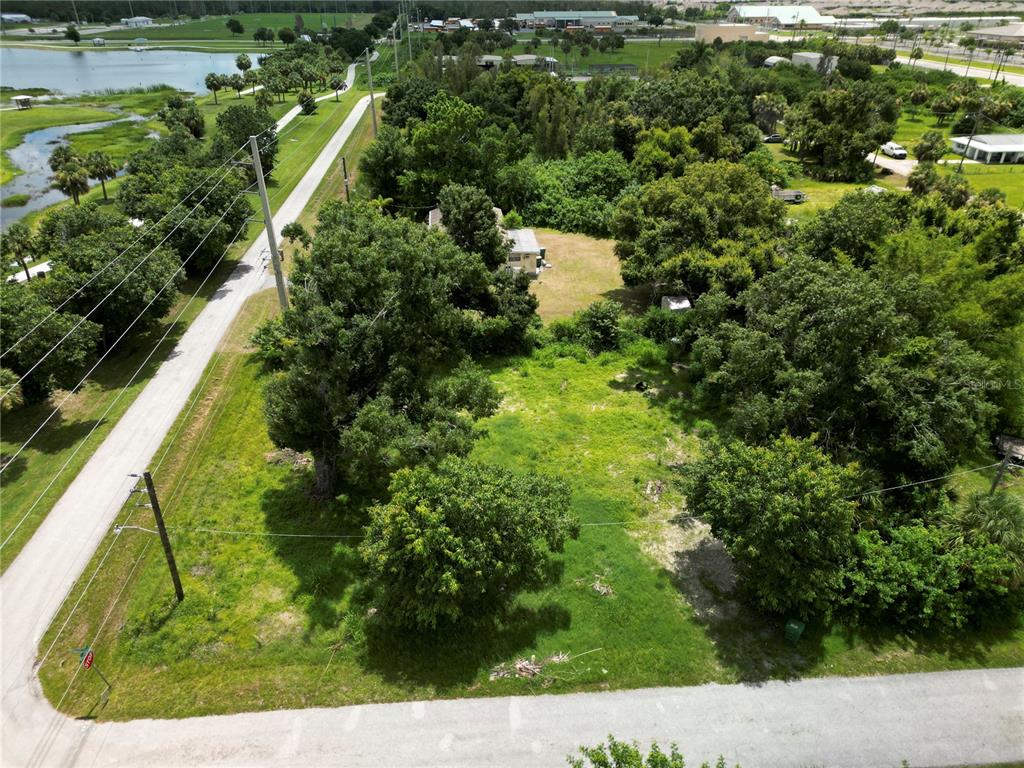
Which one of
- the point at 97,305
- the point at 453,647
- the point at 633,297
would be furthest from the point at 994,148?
the point at 97,305

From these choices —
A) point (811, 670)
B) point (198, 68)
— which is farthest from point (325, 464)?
point (198, 68)

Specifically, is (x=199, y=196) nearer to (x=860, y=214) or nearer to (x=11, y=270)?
(x=11, y=270)

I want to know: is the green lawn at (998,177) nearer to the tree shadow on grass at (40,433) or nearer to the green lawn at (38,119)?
the tree shadow on grass at (40,433)

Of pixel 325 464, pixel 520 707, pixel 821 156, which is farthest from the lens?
pixel 821 156

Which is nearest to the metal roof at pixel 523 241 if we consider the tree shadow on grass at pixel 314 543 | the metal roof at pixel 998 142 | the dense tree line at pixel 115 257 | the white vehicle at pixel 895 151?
the dense tree line at pixel 115 257

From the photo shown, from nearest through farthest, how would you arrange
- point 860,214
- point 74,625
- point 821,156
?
point 74,625
point 860,214
point 821,156

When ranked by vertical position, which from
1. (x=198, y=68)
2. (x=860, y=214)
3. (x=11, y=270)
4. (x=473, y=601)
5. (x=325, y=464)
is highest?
(x=198, y=68)

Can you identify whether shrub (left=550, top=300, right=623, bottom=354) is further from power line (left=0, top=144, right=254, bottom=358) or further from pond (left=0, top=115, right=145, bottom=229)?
pond (left=0, top=115, right=145, bottom=229)
